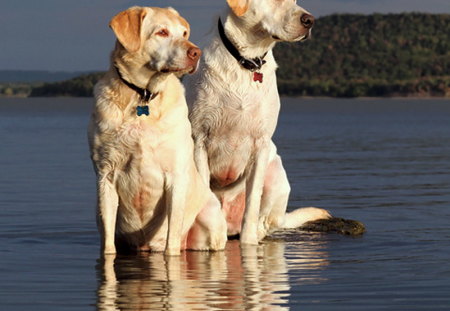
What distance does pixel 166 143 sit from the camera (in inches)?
363

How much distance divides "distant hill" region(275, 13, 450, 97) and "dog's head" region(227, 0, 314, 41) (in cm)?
8524

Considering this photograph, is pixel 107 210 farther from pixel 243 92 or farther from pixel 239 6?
pixel 239 6

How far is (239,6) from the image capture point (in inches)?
398

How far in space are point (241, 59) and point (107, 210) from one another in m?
1.82

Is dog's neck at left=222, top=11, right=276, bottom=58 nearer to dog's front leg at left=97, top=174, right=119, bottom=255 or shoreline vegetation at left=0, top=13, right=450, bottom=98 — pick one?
dog's front leg at left=97, top=174, right=119, bottom=255

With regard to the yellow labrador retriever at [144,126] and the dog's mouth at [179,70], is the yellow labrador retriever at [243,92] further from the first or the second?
the dog's mouth at [179,70]

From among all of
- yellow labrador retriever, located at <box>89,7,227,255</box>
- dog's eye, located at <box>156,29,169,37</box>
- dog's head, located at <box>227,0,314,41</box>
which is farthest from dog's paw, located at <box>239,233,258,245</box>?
dog's eye, located at <box>156,29,169,37</box>

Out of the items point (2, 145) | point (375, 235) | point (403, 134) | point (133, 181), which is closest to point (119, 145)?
point (133, 181)

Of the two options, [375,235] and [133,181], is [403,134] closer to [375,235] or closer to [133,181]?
[375,235]

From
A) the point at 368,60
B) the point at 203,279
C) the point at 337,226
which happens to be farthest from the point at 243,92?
the point at 368,60

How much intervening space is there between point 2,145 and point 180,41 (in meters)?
17.4

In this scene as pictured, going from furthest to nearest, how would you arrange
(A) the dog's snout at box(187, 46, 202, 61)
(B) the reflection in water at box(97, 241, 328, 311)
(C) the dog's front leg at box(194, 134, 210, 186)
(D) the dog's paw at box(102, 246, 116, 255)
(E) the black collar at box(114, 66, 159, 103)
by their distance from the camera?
(C) the dog's front leg at box(194, 134, 210, 186), (D) the dog's paw at box(102, 246, 116, 255), (E) the black collar at box(114, 66, 159, 103), (A) the dog's snout at box(187, 46, 202, 61), (B) the reflection in water at box(97, 241, 328, 311)

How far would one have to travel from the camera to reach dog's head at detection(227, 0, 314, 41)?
10055 mm

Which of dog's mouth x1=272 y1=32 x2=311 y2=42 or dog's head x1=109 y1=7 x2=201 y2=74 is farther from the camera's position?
dog's mouth x1=272 y1=32 x2=311 y2=42
